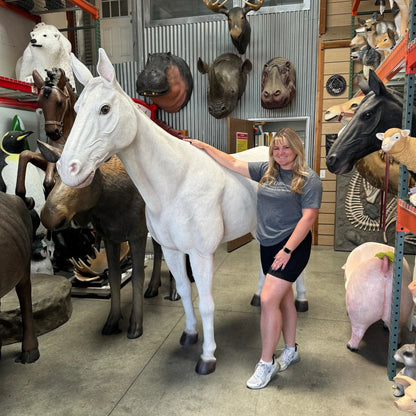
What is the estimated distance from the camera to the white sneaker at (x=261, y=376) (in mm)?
2102

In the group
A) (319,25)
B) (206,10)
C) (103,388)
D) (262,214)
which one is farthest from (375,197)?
(103,388)

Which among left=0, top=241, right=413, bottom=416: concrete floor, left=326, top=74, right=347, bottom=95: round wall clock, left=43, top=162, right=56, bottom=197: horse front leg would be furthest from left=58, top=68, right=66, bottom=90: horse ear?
left=326, top=74, right=347, bottom=95: round wall clock

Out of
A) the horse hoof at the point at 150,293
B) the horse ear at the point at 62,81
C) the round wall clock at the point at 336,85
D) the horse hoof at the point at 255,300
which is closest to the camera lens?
the horse ear at the point at 62,81

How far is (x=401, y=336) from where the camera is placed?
2.67m

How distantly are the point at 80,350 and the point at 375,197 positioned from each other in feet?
13.5

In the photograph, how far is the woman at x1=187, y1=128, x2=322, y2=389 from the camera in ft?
6.49

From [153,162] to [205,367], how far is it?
131 cm

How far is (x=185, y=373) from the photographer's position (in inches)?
89.5

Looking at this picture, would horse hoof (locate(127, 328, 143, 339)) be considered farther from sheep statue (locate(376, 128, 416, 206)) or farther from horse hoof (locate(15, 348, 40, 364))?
sheep statue (locate(376, 128, 416, 206))

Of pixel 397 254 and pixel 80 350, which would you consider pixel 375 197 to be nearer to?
pixel 397 254

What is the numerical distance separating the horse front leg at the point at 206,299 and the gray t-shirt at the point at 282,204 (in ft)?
1.25

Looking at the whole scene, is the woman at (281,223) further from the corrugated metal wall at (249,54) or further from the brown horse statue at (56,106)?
the corrugated metal wall at (249,54)

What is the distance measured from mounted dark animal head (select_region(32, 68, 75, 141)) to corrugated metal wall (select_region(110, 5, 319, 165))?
2.81 metres

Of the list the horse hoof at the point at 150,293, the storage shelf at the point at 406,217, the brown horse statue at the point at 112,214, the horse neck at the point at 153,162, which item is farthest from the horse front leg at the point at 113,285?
the storage shelf at the point at 406,217
